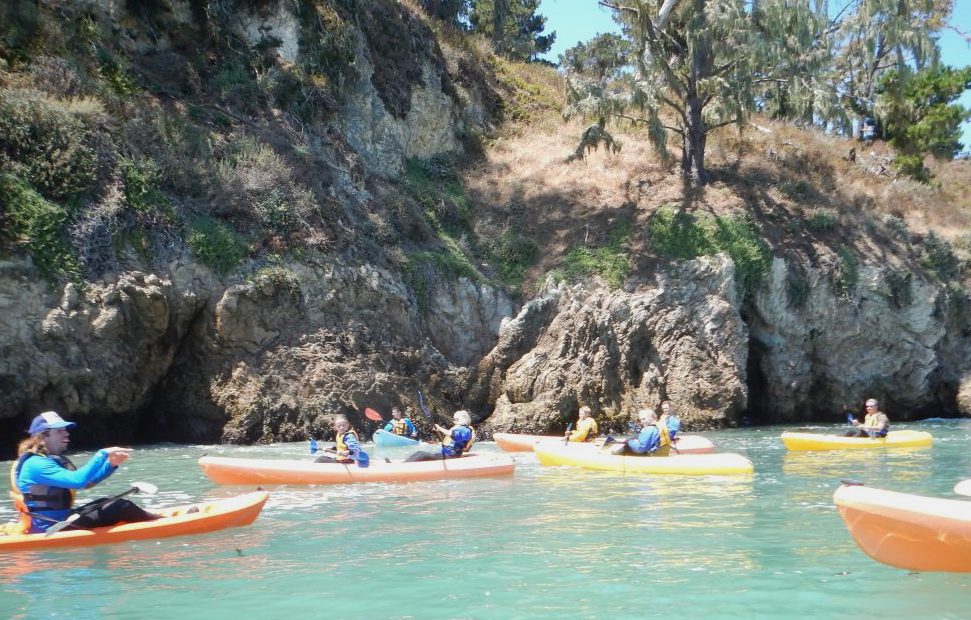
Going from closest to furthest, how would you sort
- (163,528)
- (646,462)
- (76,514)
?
(76,514) → (163,528) → (646,462)

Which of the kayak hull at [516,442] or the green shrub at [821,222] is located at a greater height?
the green shrub at [821,222]

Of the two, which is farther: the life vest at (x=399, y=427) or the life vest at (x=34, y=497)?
the life vest at (x=399, y=427)

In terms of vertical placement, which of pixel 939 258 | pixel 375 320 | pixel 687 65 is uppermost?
pixel 687 65

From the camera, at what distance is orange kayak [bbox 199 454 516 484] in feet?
37.7

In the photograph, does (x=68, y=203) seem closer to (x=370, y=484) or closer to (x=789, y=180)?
(x=370, y=484)

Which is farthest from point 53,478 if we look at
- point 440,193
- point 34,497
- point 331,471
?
point 440,193

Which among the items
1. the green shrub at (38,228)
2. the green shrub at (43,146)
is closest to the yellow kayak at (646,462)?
the green shrub at (38,228)

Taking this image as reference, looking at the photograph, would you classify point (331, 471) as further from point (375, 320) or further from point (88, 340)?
point (375, 320)

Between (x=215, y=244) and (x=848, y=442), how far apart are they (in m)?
12.2

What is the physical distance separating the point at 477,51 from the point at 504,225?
9557mm

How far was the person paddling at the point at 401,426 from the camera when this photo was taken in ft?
52.9

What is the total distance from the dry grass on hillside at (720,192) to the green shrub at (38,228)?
11.0m

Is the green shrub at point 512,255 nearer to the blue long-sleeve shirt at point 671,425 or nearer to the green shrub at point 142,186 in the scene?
the green shrub at point 142,186

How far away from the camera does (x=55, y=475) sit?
288 inches
